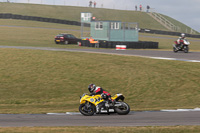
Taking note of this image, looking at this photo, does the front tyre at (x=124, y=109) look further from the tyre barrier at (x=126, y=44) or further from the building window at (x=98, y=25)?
the building window at (x=98, y=25)

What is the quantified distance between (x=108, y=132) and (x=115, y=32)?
3214 cm

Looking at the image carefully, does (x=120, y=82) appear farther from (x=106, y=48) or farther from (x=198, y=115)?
(x=106, y=48)

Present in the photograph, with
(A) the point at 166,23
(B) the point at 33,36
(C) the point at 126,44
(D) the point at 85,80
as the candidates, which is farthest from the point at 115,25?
(A) the point at 166,23

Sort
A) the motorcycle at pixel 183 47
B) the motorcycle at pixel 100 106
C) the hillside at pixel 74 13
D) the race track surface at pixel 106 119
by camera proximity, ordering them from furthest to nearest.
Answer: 1. the hillside at pixel 74 13
2. the motorcycle at pixel 183 47
3. the motorcycle at pixel 100 106
4. the race track surface at pixel 106 119

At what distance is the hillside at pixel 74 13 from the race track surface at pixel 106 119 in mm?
64618

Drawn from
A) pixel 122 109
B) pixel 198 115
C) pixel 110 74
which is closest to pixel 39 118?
pixel 122 109

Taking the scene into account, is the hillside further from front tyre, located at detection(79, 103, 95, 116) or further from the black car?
front tyre, located at detection(79, 103, 95, 116)

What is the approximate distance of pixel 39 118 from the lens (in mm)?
Result: 11023

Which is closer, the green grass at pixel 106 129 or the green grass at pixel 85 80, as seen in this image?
the green grass at pixel 106 129

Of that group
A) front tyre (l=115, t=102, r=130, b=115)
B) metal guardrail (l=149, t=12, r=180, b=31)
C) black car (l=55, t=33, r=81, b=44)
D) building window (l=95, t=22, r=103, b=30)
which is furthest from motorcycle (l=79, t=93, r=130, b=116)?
metal guardrail (l=149, t=12, r=180, b=31)

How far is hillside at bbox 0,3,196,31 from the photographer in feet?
253

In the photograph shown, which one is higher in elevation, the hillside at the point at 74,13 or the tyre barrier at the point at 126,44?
the hillside at the point at 74,13

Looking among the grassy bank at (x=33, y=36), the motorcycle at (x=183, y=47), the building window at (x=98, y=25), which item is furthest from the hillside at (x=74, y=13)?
the motorcycle at (x=183, y=47)

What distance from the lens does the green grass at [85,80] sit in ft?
49.8
